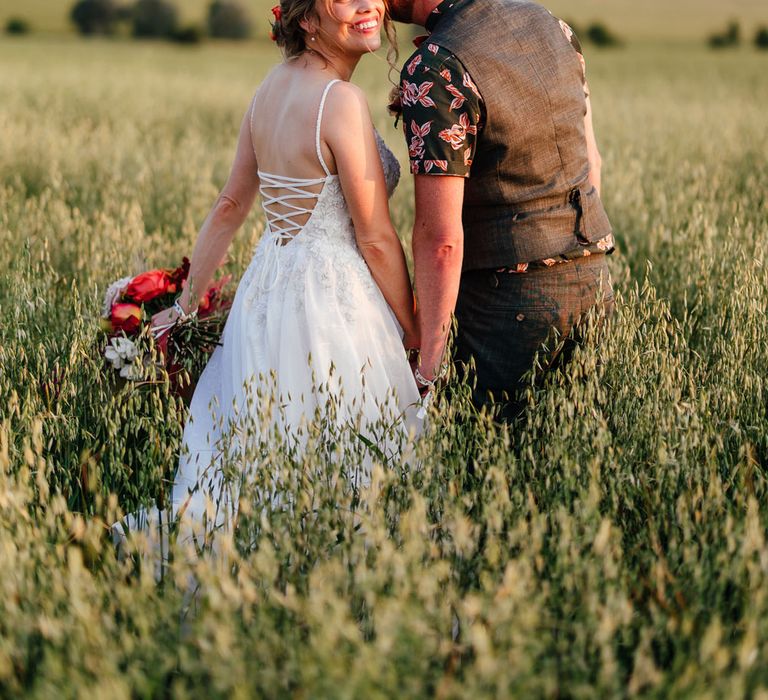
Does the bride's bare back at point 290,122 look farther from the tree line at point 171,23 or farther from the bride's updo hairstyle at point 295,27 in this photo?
the tree line at point 171,23

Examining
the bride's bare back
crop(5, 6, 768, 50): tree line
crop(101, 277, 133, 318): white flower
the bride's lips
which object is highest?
crop(5, 6, 768, 50): tree line

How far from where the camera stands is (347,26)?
2.65 meters

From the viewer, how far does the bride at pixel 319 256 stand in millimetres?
2666

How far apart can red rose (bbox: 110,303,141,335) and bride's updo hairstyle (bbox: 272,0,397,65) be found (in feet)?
3.66

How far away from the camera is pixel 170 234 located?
5.34 m

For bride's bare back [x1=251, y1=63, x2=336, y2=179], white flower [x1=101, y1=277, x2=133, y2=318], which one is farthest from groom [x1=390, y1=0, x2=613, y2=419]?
white flower [x1=101, y1=277, x2=133, y2=318]

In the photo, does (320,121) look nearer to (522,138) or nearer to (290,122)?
(290,122)

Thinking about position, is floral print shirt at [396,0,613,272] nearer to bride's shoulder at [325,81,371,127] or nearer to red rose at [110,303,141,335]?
bride's shoulder at [325,81,371,127]

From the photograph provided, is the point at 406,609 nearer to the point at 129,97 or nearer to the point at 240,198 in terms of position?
the point at 240,198

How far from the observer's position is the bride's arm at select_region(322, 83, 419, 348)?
2646 millimetres

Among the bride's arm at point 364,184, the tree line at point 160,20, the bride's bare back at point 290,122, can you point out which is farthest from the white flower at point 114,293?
the tree line at point 160,20

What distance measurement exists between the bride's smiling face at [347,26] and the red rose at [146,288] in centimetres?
115

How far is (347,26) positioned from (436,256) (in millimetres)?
762

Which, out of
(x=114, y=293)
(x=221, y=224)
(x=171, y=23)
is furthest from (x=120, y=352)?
(x=171, y=23)
